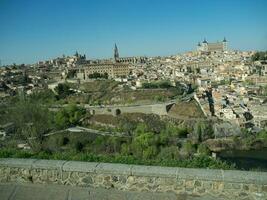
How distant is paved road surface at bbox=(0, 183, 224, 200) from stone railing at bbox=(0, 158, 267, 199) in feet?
0.15

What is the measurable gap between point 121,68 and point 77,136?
89.7ft

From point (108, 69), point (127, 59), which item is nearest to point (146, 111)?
point (108, 69)

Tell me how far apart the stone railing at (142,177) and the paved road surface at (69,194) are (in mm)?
47

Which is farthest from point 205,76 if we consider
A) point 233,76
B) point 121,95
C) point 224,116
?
point 224,116

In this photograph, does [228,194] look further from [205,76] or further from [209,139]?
[205,76]

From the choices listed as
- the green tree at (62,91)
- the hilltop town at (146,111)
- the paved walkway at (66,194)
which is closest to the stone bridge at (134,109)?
the hilltop town at (146,111)

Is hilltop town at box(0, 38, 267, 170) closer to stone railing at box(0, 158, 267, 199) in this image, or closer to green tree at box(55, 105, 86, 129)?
green tree at box(55, 105, 86, 129)

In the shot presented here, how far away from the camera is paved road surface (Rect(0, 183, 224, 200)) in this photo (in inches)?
108

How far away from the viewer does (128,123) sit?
2098cm

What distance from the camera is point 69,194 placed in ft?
9.27

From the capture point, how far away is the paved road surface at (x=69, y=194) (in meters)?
2.74

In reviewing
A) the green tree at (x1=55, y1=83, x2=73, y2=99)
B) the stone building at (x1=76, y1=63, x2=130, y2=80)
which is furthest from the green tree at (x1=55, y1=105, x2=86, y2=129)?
the stone building at (x1=76, y1=63, x2=130, y2=80)

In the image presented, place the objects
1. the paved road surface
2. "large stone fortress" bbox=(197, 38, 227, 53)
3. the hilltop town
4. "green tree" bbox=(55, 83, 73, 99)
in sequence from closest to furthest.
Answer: the paved road surface, the hilltop town, "green tree" bbox=(55, 83, 73, 99), "large stone fortress" bbox=(197, 38, 227, 53)

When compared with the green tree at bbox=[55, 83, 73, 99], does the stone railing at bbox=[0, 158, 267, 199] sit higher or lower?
higher
